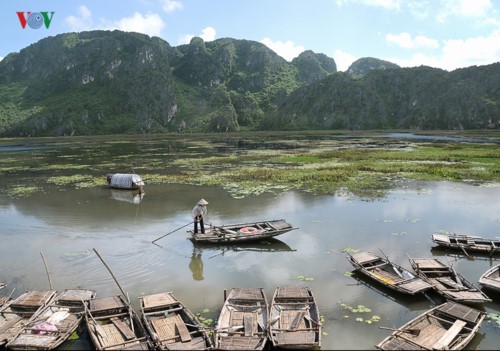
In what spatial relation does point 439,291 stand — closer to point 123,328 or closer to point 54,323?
point 123,328

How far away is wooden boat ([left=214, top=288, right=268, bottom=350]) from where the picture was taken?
11.0 meters

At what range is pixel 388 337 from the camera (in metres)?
11.0

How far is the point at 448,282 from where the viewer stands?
48.5 ft

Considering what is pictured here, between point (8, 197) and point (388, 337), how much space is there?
37.3m

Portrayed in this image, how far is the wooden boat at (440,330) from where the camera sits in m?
10.7

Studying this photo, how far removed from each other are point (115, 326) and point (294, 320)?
616 centimetres

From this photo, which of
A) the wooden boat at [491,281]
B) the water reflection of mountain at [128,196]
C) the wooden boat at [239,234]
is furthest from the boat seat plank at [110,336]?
the water reflection of mountain at [128,196]

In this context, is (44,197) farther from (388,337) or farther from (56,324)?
(388,337)

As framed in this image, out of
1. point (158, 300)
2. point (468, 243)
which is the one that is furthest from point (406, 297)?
point (158, 300)

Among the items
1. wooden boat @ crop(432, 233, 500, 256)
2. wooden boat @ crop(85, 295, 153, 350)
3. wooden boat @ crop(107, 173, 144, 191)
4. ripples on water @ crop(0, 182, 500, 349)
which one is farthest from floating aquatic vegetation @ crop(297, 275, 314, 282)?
wooden boat @ crop(107, 173, 144, 191)

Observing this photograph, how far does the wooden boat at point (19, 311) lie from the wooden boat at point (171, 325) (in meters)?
3.85

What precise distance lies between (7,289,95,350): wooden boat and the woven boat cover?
22.8 m

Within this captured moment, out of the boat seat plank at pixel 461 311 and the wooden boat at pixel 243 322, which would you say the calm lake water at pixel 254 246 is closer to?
the boat seat plank at pixel 461 311

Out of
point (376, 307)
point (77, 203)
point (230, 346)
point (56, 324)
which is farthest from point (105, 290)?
point (77, 203)
